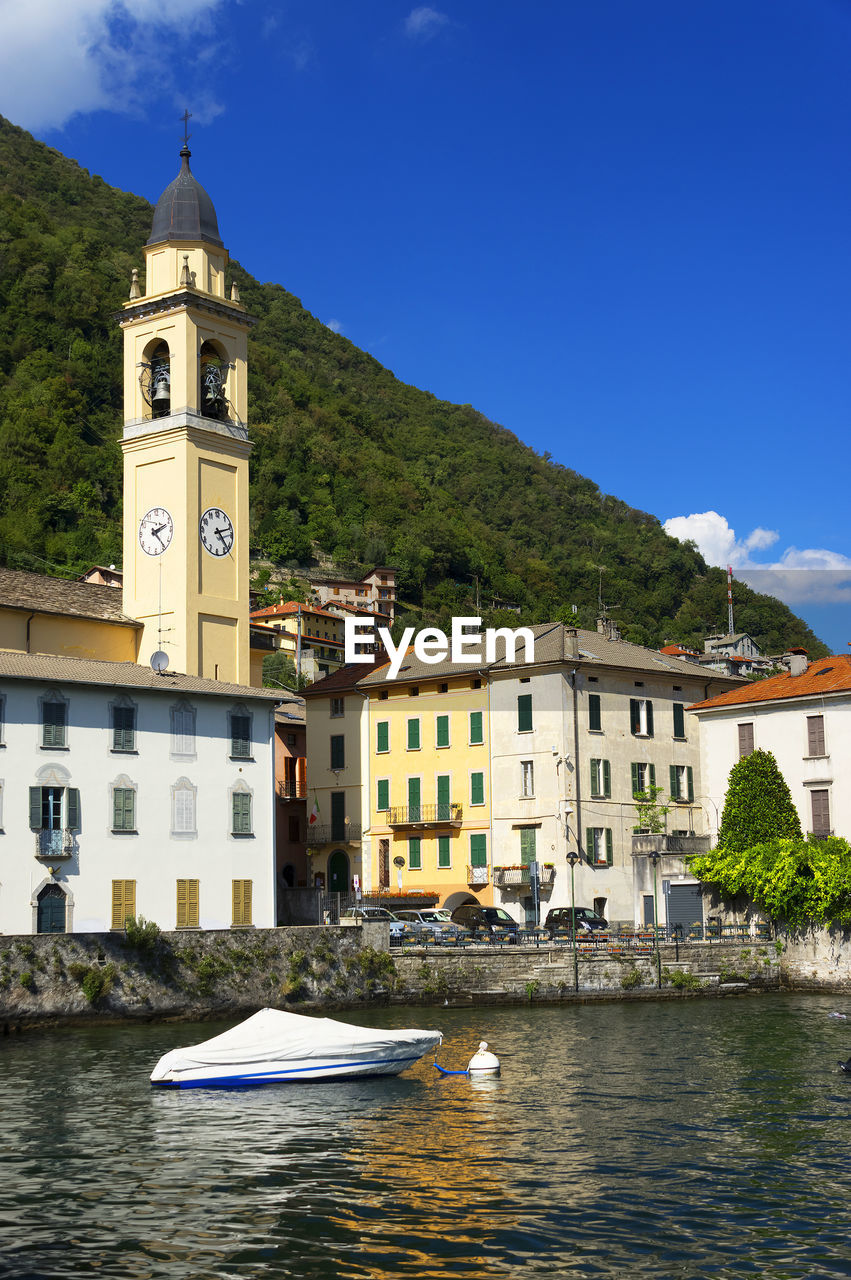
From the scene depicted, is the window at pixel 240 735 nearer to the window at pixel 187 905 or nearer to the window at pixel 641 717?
the window at pixel 187 905

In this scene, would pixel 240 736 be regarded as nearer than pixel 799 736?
Yes

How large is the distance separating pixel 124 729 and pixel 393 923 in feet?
41.7

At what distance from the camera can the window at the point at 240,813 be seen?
48719 millimetres

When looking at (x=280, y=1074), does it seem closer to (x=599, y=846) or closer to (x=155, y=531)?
(x=599, y=846)

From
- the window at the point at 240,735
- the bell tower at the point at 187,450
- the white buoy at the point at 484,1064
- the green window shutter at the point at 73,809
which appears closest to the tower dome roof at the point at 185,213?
the bell tower at the point at 187,450

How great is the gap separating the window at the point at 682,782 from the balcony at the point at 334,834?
14.4m

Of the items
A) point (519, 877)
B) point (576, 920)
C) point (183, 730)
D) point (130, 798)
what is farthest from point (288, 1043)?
point (519, 877)

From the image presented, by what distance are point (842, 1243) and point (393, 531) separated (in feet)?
511

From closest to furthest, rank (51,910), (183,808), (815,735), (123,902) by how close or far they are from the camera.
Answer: (51,910) → (123,902) → (183,808) → (815,735)

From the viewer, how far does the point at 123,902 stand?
44.9 m

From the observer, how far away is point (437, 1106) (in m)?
29.0

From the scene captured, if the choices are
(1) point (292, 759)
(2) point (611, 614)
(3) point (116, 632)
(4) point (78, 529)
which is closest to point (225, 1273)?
(3) point (116, 632)

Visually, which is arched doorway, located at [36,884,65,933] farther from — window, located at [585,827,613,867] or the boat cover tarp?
window, located at [585,827,613,867]

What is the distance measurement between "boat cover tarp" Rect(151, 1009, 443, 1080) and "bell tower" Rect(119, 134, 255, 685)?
26.9 meters
